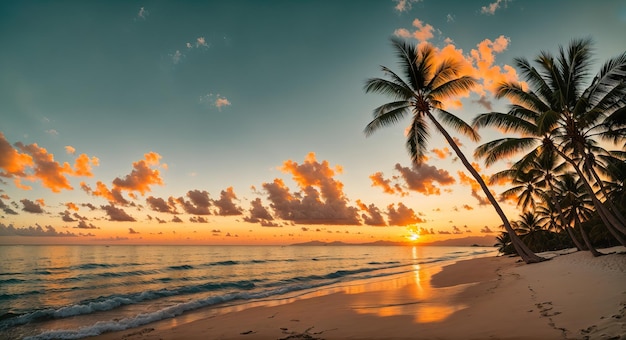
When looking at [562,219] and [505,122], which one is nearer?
[505,122]

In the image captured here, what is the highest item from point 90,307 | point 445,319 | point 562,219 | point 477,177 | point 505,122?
point 505,122

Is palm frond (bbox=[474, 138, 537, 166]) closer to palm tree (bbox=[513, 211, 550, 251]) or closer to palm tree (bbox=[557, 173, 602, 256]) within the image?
palm tree (bbox=[557, 173, 602, 256])

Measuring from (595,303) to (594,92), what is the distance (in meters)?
11.4

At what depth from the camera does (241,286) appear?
78.1 feet

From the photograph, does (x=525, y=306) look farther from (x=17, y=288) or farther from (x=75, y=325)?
(x=17, y=288)

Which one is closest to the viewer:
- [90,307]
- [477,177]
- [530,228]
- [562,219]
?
[90,307]

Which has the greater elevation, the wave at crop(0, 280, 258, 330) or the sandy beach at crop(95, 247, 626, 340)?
the sandy beach at crop(95, 247, 626, 340)

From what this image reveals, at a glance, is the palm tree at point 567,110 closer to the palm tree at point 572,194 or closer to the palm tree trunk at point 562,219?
the palm tree trunk at point 562,219

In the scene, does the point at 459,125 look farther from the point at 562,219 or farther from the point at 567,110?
the point at 562,219

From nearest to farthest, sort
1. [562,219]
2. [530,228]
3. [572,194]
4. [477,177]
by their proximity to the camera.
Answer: [477,177] → [562,219] → [572,194] → [530,228]

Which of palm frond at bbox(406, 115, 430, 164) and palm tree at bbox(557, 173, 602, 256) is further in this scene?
palm tree at bbox(557, 173, 602, 256)

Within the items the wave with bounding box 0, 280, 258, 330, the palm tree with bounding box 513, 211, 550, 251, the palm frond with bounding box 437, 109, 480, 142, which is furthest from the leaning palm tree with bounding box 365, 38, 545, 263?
the palm tree with bounding box 513, 211, 550, 251

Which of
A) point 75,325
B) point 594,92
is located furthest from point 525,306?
point 75,325

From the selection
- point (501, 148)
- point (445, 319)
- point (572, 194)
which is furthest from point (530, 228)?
point (445, 319)
